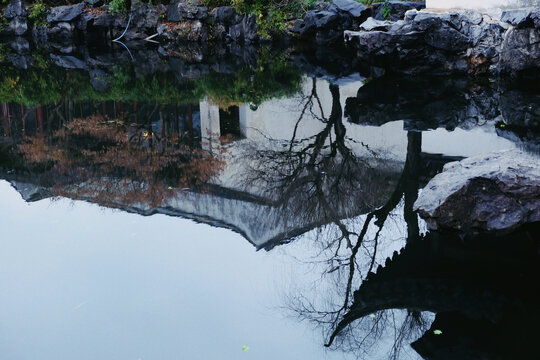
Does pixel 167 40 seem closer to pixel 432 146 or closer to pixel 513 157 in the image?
pixel 432 146

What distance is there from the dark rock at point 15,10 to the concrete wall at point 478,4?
62.3 ft

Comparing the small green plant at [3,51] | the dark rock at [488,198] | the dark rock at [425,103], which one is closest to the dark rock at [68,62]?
the small green plant at [3,51]

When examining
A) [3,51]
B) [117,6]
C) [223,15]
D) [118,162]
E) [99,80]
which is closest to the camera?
[118,162]

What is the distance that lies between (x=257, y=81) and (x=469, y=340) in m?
10.4

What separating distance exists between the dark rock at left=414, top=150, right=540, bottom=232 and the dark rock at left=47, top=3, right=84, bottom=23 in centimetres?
2215

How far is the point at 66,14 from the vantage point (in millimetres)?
23734

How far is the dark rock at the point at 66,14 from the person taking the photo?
2362 cm

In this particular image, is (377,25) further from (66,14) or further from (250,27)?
(66,14)

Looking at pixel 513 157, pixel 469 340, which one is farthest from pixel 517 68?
pixel 469 340

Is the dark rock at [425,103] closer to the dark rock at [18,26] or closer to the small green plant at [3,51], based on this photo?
the small green plant at [3,51]

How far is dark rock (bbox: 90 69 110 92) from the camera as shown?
1312 centimetres

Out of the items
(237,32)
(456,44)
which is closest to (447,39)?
(456,44)

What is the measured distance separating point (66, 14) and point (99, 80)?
11.5 meters

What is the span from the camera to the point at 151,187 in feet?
23.0
